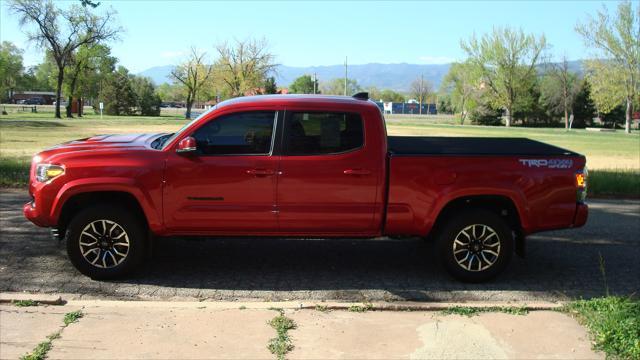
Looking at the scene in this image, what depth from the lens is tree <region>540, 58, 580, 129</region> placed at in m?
84.8

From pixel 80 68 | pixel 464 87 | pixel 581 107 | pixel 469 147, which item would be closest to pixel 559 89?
pixel 581 107

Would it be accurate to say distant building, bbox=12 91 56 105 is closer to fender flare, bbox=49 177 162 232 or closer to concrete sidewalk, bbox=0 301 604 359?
fender flare, bbox=49 177 162 232

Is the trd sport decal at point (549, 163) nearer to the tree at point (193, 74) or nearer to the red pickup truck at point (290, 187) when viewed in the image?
the red pickup truck at point (290, 187)

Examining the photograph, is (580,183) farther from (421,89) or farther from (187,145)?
(421,89)

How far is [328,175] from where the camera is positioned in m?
5.57

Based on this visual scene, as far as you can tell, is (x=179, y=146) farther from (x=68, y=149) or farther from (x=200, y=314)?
(x=200, y=314)

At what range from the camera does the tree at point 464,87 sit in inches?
3314

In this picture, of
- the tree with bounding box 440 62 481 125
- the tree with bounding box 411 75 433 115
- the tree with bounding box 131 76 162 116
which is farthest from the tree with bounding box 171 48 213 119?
the tree with bounding box 411 75 433 115

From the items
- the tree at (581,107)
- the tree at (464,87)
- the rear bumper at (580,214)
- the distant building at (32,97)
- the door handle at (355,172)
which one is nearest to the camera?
the door handle at (355,172)

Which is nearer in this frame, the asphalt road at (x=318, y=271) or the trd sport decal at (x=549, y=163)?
the asphalt road at (x=318, y=271)

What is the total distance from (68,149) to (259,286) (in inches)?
89.6

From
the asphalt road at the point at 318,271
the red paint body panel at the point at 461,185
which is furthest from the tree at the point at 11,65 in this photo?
the red paint body panel at the point at 461,185

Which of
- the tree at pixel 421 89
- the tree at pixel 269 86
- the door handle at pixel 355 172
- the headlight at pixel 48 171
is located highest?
the tree at pixel 421 89

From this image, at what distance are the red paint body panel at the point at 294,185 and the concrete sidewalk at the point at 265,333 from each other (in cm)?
97
